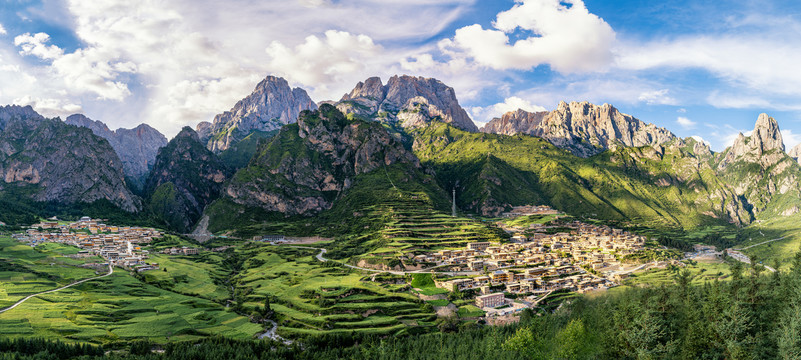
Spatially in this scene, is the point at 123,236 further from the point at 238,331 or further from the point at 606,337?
the point at 606,337

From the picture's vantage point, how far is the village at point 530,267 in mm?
119375

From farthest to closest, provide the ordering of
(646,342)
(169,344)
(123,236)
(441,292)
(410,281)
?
(123,236)
(410,281)
(441,292)
(169,344)
(646,342)

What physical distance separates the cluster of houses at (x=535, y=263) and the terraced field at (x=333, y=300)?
19625 mm

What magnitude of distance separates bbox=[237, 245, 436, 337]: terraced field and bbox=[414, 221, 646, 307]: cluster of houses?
19.6 meters

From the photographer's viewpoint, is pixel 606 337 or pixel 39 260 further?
pixel 39 260

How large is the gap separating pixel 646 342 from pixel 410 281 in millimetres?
73404

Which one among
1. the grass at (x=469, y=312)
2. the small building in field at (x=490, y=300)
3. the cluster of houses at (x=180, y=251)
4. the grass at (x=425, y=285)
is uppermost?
the cluster of houses at (x=180, y=251)

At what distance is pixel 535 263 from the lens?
151 m

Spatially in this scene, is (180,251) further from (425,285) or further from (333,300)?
(425,285)

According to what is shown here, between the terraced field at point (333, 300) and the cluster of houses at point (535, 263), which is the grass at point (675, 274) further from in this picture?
the terraced field at point (333, 300)

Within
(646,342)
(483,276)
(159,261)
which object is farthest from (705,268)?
(159,261)

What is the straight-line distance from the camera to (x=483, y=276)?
130 metres

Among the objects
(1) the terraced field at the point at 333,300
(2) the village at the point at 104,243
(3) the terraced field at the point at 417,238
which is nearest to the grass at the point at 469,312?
(1) the terraced field at the point at 333,300

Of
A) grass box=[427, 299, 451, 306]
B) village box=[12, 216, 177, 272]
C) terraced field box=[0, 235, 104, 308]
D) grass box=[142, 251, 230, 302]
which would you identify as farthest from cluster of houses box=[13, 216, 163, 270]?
grass box=[427, 299, 451, 306]
